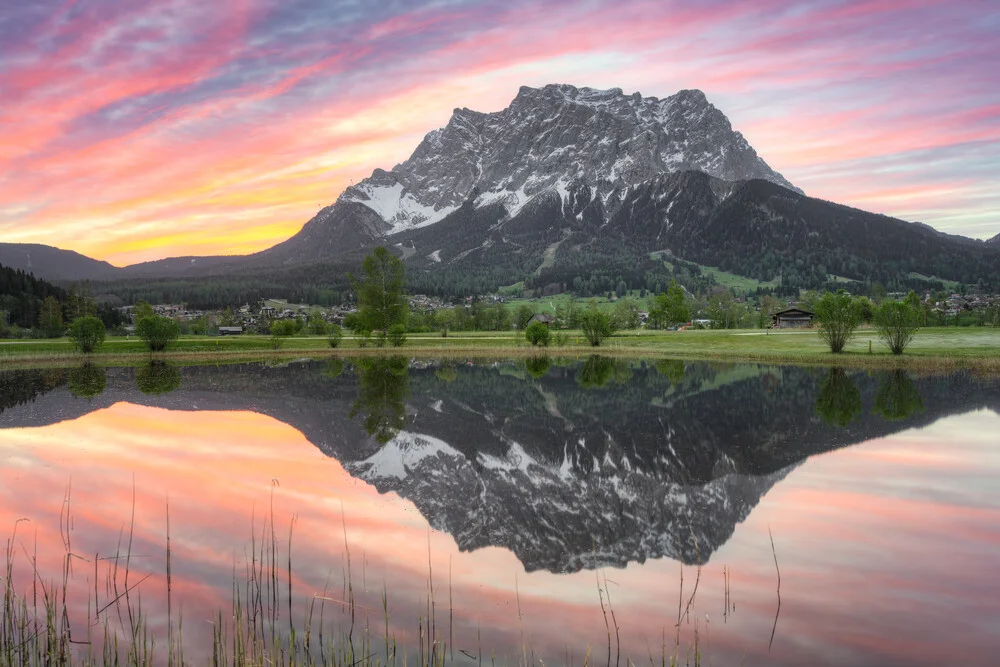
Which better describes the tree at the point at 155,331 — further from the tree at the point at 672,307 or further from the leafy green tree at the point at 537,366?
the tree at the point at 672,307

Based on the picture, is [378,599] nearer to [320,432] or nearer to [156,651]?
[156,651]

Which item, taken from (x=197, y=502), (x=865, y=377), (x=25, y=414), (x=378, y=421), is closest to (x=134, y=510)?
(x=197, y=502)

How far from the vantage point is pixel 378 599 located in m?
10.8

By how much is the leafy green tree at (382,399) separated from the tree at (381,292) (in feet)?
84.9

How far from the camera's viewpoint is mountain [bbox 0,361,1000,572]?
49.4 feet

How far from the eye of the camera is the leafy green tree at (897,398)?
3088 cm

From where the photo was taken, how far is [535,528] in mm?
14859

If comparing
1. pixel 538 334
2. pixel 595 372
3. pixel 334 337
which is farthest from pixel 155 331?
pixel 595 372

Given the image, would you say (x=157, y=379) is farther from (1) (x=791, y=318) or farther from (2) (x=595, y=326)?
(1) (x=791, y=318)

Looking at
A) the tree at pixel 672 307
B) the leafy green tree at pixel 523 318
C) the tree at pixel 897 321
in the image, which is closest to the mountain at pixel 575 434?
the tree at pixel 897 321

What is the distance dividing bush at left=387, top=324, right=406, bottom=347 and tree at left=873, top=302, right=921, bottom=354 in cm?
5616

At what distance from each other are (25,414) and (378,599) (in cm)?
3141

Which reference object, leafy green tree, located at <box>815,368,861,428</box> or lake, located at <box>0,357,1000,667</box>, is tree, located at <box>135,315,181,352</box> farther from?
leafy green tree, located at <box>815,368,861,428</box>

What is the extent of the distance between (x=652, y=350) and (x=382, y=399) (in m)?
48.9
